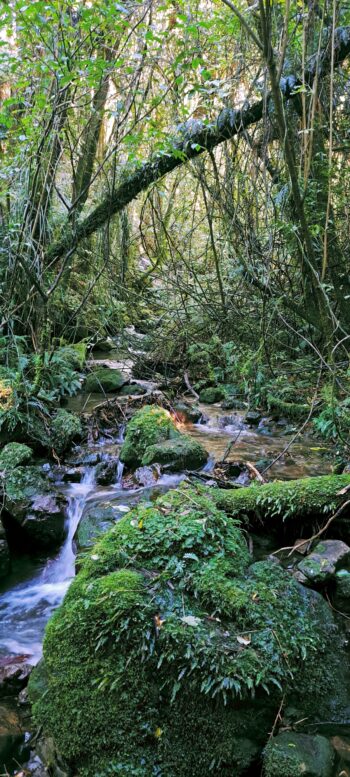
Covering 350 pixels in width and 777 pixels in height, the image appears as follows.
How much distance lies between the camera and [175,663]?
2148mm

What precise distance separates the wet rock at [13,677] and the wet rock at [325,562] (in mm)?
1768

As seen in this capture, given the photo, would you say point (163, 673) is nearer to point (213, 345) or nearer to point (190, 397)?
point (213, 345)

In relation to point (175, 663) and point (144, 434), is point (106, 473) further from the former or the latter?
point (175, 663)

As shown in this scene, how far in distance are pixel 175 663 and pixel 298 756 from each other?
0.60 meters

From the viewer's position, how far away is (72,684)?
2201 millimetres

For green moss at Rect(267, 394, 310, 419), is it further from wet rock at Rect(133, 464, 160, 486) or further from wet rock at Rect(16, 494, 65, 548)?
wet rock at Rect(16, 494, 65, 548)

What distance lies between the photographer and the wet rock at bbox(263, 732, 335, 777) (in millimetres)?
1934

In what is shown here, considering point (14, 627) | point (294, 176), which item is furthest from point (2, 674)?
point (294, 176)

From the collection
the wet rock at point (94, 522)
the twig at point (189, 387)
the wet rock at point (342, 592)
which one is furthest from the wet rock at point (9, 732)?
the twig at point (189, 387)

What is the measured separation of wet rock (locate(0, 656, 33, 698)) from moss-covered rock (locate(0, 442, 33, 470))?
7.49 feet

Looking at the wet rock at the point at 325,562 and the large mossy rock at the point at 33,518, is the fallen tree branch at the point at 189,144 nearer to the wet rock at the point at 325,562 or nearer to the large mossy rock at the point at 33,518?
the wet rock at the point at 325,562

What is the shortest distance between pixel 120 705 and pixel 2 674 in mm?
1156

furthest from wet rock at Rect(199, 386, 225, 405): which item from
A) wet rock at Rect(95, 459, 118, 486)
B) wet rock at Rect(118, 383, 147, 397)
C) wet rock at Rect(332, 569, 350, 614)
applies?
wet rock at Rect(332, 569, 350, 614)

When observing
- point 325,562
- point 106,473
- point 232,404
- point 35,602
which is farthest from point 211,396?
point 325,562
